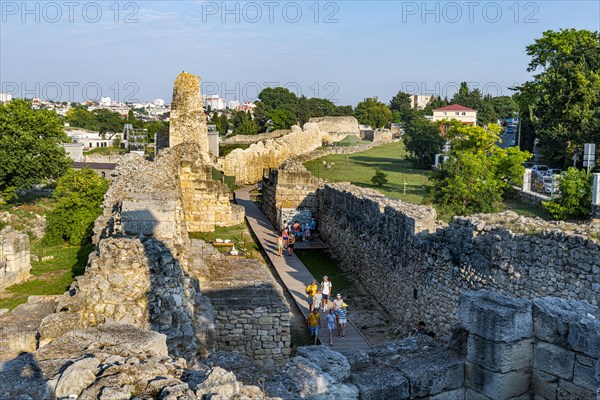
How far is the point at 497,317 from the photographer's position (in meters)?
4.85

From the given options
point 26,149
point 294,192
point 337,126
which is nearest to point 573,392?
point 294,192

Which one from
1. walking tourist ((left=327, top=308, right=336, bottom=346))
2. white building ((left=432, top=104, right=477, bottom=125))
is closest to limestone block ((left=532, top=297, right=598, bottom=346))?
walking tourist ((left=327, top=308, right=336, bottom=346))

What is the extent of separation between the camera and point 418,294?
37.1 ft

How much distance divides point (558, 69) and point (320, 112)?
6951 centimetres

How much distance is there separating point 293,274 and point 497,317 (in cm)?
1089

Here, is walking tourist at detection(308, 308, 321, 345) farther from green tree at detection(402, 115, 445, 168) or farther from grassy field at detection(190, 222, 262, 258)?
green tree at detection(402, 115, 445, 168)

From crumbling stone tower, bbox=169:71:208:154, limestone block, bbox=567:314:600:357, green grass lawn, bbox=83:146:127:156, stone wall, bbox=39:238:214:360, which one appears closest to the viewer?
limestone block, bbox=567:314:600:357

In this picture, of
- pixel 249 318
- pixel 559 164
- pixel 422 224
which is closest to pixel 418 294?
pixel 422 224

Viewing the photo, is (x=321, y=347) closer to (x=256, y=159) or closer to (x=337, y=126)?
(x=256, y=159)

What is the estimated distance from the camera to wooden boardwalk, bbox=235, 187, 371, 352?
36.3 feet

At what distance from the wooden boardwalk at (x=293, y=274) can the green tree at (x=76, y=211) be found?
5.03 metres

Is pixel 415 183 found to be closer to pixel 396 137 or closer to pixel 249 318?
pixel 249 318

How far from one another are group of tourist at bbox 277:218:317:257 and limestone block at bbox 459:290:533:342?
12655 millimetres

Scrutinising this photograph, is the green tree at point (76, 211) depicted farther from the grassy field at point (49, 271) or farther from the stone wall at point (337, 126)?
the stone wall at point (337, 126)
